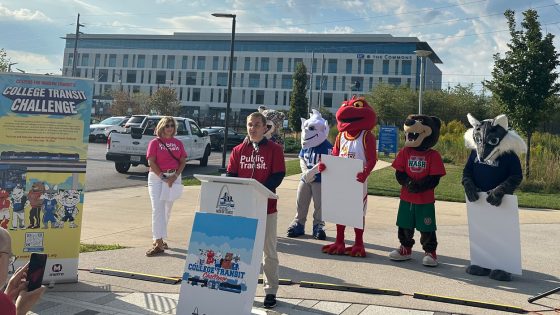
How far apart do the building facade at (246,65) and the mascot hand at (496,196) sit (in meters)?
70.6

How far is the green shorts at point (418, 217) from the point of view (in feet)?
21.4

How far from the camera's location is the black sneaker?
4.71 metres

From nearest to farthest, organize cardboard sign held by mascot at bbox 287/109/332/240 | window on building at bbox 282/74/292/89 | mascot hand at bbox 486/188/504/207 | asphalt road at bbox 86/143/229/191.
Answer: mascot hand at bbox 486/188/504/207
cardboard sign held by mascot at bbox 287/109/332/240
asphalt road at bbox 86/143/229/191
window on building at bbox 282/74/292/89

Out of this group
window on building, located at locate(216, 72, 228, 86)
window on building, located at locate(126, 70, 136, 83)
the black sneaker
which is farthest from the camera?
window on building, located at locate(126, 70, 136, 83)

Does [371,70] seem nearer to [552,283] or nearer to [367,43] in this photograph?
[367,43]

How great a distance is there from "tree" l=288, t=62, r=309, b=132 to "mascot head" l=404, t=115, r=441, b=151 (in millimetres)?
35111

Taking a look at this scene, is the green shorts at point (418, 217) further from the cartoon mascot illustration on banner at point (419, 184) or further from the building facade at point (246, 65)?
the building facade at point (246, 65)

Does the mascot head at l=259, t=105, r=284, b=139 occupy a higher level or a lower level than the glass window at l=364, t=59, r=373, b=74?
lower

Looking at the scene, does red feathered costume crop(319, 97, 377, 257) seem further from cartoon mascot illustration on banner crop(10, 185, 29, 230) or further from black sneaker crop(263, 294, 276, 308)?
cartoon mascot illustration on banner crop(10, 185, 29, 230)

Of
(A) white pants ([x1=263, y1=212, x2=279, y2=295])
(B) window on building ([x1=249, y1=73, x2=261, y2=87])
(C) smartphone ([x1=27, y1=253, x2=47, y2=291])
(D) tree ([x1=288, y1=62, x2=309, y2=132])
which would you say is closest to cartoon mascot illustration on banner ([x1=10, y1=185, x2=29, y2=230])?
(A) white pants ([x1=263, y1=212, x2=279, y2=295])

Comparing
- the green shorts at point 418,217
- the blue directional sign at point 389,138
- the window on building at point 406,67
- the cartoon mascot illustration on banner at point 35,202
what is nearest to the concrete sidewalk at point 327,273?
the green shorts at point 418,217

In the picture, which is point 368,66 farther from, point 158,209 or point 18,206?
point 18,206

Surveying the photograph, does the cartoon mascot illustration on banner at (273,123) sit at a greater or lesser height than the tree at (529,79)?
lesser

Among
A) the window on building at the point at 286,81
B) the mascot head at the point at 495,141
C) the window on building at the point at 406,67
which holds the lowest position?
the mascot head at the point at 495,141
